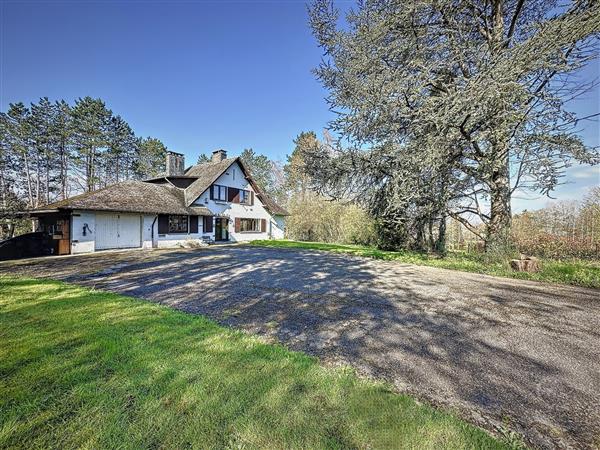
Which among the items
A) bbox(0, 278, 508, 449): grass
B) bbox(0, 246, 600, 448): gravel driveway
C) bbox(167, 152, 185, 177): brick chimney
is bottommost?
bbox(0, 246, 600, 448): gravel driveway

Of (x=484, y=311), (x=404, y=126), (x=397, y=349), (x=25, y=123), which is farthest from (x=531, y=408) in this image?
(x=25, y=123)

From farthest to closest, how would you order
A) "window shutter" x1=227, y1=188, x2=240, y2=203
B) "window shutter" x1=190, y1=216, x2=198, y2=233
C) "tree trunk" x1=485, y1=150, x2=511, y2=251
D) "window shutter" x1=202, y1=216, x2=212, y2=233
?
"window shutter" x1=227, y1=188, x2=240, y2=203, "window shutter" x1=202, y1=216, x2=212, y2=233, "window shutter" x1=190, y1=216, x2=198, y2=233, "tree trunk" x1=485, y1=150, x2=511, y2=251

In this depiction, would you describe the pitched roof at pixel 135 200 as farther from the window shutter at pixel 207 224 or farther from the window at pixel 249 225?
the window at pixel 249 225

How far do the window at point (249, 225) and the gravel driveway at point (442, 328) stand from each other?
47.5ft

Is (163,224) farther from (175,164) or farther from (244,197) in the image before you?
(244,197)

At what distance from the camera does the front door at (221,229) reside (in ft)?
68.5

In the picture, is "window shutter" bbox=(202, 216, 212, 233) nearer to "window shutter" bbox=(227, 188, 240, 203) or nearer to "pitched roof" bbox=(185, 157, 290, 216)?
"pitched roof" bbox=(185, 157, 290, 216)

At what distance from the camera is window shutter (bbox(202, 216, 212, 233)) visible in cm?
1973

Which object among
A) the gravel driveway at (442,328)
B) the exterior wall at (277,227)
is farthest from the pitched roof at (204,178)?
the gravel driveway at (442,328)

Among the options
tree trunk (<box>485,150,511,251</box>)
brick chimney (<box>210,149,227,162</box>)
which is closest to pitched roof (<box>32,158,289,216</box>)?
brick chimney (<box>210,149,227,162</box>)

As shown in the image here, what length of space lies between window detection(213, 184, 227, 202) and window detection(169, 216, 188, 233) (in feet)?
10.6

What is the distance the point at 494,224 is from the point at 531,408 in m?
10.1

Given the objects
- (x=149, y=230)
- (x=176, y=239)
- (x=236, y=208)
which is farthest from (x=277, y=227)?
(x=149, y=230)

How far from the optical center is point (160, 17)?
1041 cm
